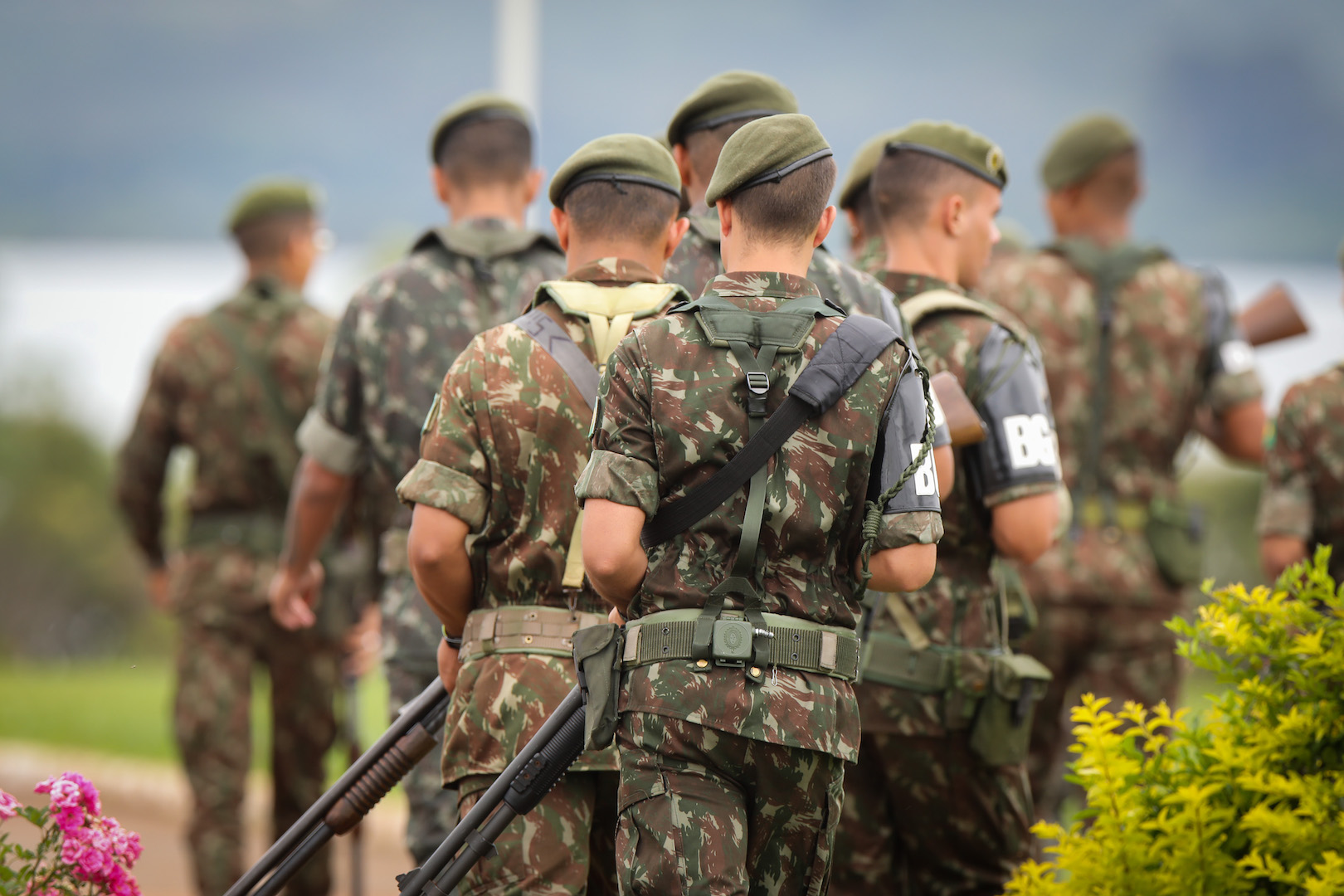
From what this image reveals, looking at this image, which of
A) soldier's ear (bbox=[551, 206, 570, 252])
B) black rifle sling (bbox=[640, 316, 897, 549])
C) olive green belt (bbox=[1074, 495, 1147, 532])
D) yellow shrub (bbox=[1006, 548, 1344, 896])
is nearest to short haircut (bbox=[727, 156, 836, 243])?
black rifle sling (bbox=[640, 316, 897, 549])

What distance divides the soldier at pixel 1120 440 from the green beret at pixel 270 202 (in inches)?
123

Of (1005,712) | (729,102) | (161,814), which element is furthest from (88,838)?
(161,814)

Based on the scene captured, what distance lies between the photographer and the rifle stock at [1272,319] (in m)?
6.83

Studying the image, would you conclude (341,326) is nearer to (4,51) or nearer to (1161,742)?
(1161,742)

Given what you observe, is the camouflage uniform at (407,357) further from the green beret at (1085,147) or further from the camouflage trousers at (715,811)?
the green beret at (1085,147)

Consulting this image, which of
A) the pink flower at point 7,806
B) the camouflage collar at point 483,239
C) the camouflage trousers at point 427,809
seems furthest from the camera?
the camouflage collar at point 483,239

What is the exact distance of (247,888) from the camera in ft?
13.1

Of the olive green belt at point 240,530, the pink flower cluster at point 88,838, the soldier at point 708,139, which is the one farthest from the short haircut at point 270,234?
the pink flower cluster at point 88,838

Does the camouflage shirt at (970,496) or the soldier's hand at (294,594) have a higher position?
the camouflage shirt at (970,496)

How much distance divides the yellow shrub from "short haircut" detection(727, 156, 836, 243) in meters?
1.20

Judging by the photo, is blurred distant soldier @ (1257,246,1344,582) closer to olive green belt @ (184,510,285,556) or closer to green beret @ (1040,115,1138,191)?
green beret @ (1040,115,1138,191)

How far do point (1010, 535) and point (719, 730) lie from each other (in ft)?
5.01

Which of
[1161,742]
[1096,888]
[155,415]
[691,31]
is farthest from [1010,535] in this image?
[691,31]

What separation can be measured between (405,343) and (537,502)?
148cm
